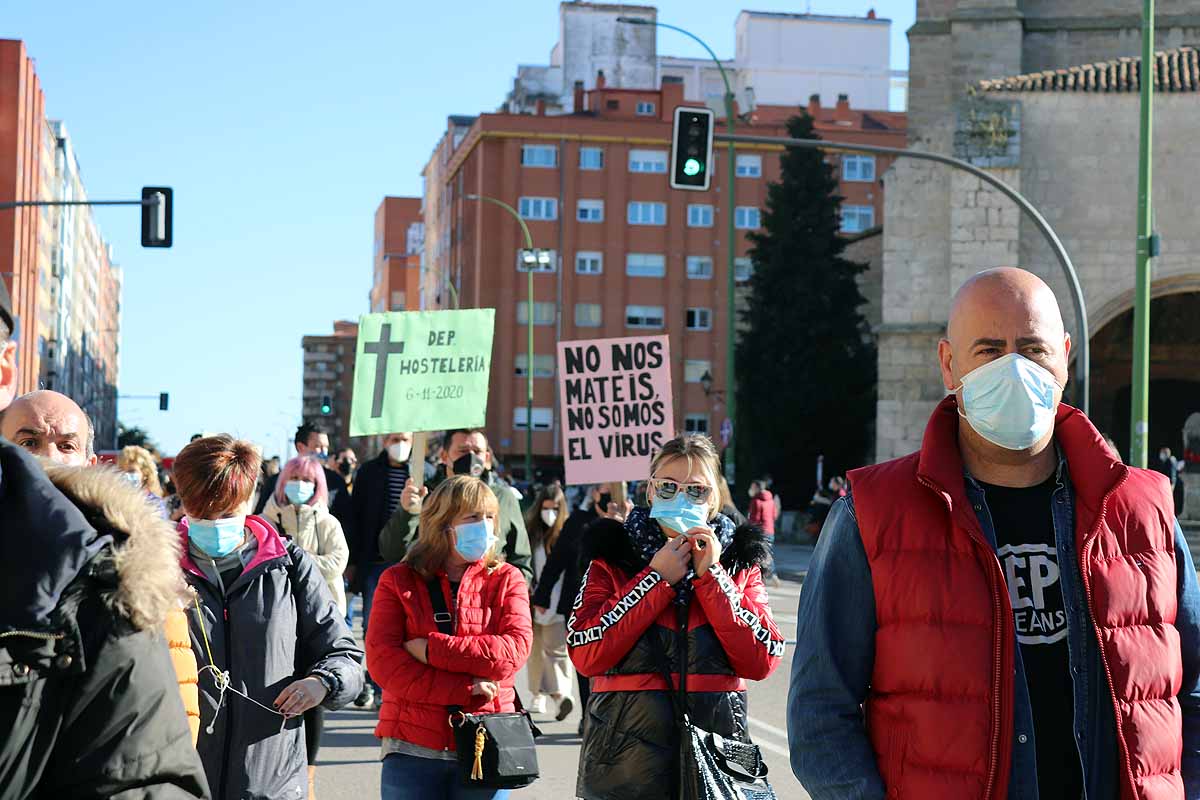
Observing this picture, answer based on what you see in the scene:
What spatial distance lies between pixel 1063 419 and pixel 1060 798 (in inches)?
29.8

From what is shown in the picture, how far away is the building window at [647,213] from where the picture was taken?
7506cm

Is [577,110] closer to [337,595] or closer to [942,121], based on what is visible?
[942,121]

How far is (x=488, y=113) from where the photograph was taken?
73.2m

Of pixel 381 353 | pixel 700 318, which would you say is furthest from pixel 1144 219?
pixel 700 318

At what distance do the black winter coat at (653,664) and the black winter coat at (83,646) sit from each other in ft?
8.76

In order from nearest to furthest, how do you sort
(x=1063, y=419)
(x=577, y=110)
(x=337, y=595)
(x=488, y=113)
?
(x=1063, y=419) < (x=337, y=595) < (x=488, y=113) < (x=577, y=110)

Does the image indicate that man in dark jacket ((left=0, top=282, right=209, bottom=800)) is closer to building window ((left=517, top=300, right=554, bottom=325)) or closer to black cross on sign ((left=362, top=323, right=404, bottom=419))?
black cross on sign ((left=362, top=323, right=404, bottom=419))

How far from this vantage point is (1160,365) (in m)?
42.5

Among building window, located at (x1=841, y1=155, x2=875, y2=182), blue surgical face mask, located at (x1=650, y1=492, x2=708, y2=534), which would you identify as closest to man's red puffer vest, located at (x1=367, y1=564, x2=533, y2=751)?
blue surgical face mask, located at (x1=650, y1=492, x2=708, y2=534)

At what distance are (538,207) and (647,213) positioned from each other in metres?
5.21

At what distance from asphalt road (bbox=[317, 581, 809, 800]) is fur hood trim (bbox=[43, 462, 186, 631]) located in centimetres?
616

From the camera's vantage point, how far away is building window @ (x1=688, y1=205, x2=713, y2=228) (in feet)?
249

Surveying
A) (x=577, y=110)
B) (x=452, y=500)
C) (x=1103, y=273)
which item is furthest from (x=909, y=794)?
(x=577, y=110)

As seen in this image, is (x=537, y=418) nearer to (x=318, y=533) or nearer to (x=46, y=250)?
(x=46, y=250)
